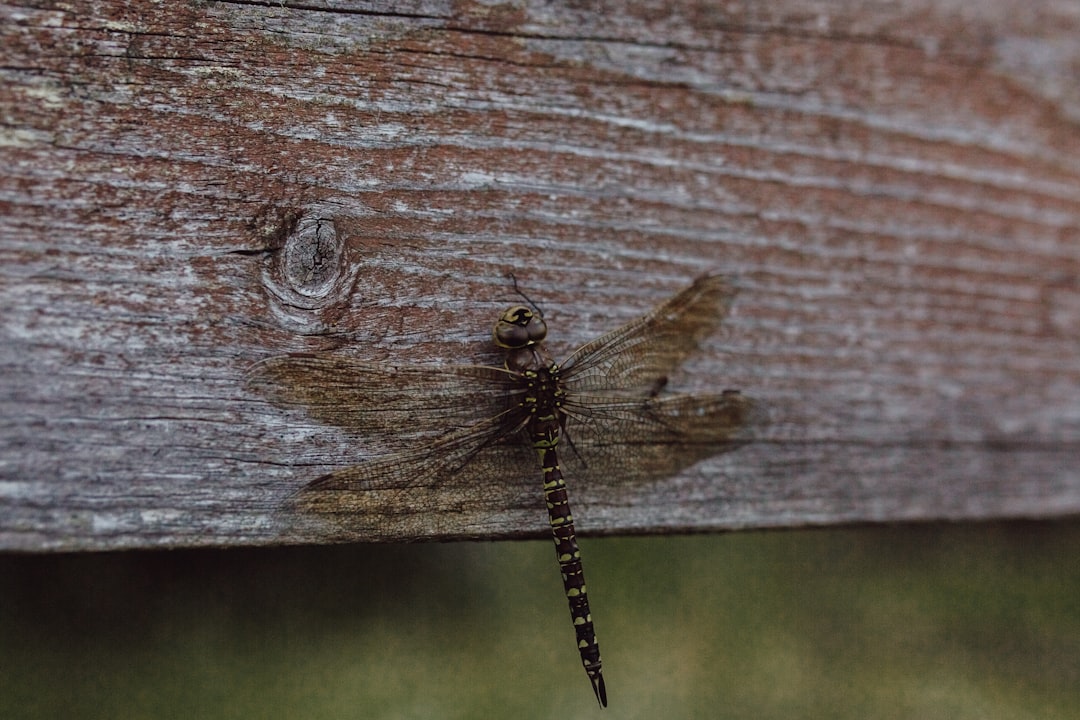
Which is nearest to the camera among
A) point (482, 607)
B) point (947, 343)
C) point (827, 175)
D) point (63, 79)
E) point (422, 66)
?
point (63, 79)

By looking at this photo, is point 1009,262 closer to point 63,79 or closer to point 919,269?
point 919,269

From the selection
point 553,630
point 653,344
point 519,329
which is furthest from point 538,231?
point 553,630

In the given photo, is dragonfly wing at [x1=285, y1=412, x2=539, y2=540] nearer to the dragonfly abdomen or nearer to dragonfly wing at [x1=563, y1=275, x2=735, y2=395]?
the dragonfly abdomen

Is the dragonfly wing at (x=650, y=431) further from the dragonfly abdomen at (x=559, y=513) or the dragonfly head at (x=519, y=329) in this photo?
the dragonfly head at (x=519, y=329)

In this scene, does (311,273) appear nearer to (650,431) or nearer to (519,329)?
(519,329)

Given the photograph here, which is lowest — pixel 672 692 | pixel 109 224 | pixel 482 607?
pixel 672 692

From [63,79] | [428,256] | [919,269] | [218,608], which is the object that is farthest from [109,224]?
[919,269]

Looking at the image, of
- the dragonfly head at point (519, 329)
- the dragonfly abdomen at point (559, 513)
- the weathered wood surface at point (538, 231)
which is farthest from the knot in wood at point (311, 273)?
the dragonfly abdomen at point (559, 513)
